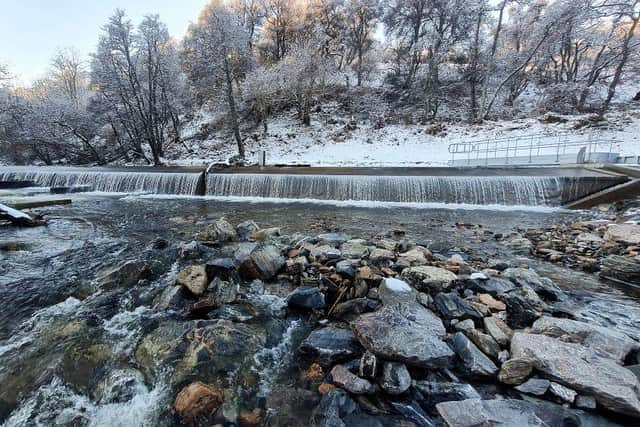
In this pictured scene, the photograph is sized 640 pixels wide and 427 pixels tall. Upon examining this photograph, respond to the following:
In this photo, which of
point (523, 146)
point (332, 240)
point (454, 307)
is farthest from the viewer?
point (523, 146)

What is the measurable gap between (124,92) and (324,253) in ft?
63.8

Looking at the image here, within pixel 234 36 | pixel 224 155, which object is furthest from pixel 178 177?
pixel 234 36

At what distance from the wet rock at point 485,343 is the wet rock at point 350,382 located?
2.90 ft

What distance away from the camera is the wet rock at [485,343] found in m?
1.96

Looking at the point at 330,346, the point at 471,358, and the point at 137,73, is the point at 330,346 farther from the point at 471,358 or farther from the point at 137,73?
the point at 137,73

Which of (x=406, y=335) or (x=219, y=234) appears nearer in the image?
(x=406, y=335)

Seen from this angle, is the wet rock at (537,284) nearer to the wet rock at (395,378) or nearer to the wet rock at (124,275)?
the wet rock at (395,378)

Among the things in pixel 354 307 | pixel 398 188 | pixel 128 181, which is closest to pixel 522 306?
pixel 354 307

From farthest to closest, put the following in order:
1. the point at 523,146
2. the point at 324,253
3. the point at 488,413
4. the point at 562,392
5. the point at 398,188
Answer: the point at 523,146
the point at 398,188
the point at 324,253
the point at 562,392
the point at 488,413

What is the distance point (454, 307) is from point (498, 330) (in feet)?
1.19

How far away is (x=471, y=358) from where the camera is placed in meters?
1.90

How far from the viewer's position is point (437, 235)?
17.5ft

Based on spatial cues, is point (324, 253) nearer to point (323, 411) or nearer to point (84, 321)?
point (323, 411)

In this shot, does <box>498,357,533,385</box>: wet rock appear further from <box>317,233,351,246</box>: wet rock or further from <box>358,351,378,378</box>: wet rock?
<box>317,233,351,246</box>: wet rock
